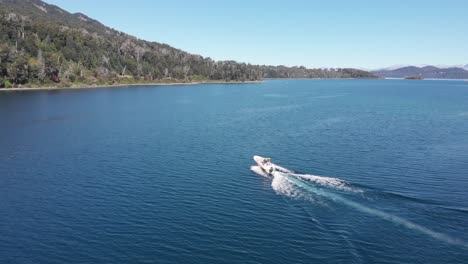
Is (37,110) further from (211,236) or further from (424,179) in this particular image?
(424,179)

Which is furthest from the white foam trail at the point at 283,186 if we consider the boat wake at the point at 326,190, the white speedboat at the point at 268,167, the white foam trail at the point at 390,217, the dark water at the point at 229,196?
the white foam trail at the point at 390,217

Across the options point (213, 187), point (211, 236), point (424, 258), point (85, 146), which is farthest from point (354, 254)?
point (85, 146)

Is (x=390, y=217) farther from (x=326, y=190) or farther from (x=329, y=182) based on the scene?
(x=329, y=182)

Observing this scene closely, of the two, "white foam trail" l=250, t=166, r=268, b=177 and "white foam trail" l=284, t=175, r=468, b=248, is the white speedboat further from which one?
"white foam trail" l=284, t=175, r=468, b=248

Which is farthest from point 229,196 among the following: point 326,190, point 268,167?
point 326,190

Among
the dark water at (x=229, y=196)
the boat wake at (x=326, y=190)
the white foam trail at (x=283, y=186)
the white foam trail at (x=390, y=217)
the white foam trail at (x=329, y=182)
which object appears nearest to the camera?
the dark water at (x=229, y=196)

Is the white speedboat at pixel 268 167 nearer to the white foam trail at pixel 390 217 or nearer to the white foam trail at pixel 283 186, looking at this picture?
the white foam trail at pixel 283 186
